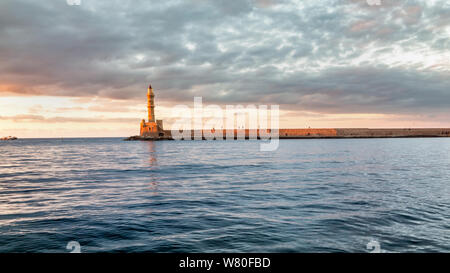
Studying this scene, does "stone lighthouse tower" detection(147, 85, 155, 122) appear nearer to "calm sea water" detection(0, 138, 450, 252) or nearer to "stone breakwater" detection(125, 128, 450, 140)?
"stone breakwater" detection(125, 128, 450, 140)

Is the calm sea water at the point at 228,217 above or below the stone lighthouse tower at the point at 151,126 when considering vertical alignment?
below

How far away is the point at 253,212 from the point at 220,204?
2355 mm

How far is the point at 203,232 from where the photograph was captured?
1012 cm

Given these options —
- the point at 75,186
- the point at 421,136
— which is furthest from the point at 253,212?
the point at 421,136

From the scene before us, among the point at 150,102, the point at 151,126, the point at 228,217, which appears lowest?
the point at 228,217

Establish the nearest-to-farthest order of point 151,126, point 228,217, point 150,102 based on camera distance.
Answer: point 228,217, point 150,102, point 151,126

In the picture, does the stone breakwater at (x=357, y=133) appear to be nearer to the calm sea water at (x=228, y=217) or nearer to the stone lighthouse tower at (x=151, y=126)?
the stone lighthouse tower at (x=151, y=126)

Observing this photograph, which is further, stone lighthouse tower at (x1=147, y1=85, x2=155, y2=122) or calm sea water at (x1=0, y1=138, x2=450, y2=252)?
stone lighthouse tower at (x1=147, y1=85, x2=155, y2=122)

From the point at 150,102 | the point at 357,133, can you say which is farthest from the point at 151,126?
the point at 357,133

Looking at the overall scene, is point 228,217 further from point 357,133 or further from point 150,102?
point 357,133

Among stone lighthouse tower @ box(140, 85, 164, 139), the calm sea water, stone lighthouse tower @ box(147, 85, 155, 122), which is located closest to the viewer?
the calm sea water

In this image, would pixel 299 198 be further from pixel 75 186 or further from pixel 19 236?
pixel 75 186

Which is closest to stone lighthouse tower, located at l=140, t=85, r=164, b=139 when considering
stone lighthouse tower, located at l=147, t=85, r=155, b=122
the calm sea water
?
stone lighthouse tower, located at l=147, t=85, r=155, b=122

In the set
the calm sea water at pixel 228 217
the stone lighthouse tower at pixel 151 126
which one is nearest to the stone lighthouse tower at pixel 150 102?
the stone lighthouse tower at pixel 151 126
